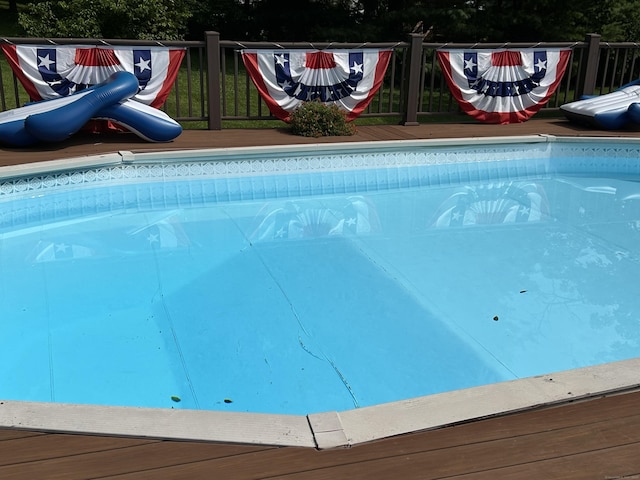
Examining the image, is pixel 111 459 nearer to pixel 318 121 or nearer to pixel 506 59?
pixel 318 121

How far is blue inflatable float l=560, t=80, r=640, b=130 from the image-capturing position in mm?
9648

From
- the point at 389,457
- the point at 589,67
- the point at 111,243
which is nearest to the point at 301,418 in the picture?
the point at 389,457

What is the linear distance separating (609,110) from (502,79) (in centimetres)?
164

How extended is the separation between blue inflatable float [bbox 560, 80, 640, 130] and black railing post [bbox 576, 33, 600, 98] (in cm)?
78

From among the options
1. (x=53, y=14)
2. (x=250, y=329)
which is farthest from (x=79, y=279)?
(x=53, y=14)

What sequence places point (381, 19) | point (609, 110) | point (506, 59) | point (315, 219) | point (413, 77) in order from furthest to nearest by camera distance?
point (381, 19)
point (506, 59)
point (413, 77)
point (609, 110)
point (315, 219)

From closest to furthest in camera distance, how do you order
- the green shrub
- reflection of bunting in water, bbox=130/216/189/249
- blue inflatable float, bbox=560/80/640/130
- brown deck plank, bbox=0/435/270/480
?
brown deck plank, bbox=0/435/270/480 → reflection of bunting in water, bbox=130/216/189/249 → the green shrub → blue inflatable float, bbox=560/80/640/130

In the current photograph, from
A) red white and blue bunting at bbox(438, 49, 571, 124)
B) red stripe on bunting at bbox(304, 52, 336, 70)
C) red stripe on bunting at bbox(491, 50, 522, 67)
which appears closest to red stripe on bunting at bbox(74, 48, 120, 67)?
red stripe on bunting at bbox(304, 52, 336, 70)

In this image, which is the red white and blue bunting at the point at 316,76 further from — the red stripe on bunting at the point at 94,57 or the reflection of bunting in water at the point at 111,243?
the reflection of bunting in water at the point at 111,243

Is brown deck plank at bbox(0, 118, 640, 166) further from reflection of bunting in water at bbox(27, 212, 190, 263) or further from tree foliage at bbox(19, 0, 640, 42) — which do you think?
tree foliage at bbox(19, 0, 640, 42)

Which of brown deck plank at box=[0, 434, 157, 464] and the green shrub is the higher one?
the green shrub

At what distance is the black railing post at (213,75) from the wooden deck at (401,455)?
23.4ft

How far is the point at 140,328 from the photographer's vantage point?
13.9 feet

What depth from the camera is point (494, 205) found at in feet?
23.6
